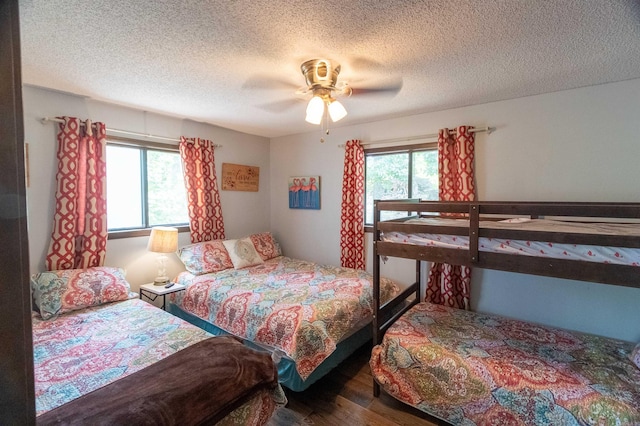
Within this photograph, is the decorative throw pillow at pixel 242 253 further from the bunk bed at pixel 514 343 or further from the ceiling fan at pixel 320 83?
the ceiling fan at pixel 320 83

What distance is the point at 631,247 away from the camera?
1.36 meters

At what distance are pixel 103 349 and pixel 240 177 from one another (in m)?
2.54

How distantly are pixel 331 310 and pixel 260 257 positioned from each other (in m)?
1.64

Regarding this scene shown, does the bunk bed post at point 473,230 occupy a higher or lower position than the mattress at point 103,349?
higher

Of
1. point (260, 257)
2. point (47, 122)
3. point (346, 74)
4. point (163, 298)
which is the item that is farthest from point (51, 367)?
point (346, 74)

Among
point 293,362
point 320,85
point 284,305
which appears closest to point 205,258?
point 284,305

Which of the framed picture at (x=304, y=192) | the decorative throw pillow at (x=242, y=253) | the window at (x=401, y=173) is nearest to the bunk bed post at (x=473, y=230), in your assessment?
the window at (x=401, y=173)

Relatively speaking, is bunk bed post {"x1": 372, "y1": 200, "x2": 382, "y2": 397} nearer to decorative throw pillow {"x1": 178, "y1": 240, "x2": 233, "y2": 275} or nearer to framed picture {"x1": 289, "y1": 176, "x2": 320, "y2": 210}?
framed picture {"x1": 289, "y1": 176, "x2": 320, "y2": 210}

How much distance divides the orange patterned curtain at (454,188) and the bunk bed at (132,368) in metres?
1.84

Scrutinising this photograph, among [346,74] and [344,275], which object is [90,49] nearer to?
[346,74]

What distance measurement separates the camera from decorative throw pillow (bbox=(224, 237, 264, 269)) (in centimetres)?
336

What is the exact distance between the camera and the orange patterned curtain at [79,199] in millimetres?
2432

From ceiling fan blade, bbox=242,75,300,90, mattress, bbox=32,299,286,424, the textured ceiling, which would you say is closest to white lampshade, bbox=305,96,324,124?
the textured ceiling

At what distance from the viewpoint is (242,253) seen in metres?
3.44
